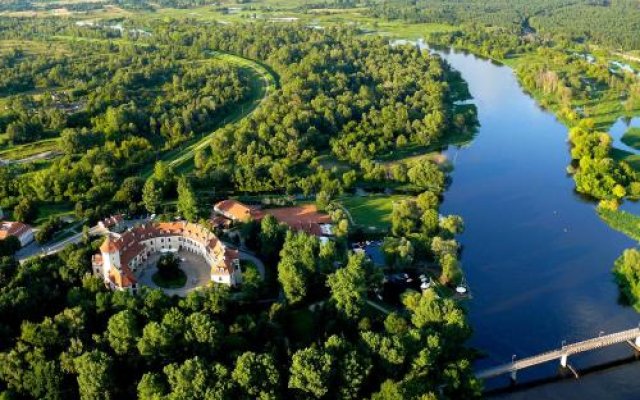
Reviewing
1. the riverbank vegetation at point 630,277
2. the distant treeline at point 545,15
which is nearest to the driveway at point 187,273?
the riverbank vegetation at point 630,277

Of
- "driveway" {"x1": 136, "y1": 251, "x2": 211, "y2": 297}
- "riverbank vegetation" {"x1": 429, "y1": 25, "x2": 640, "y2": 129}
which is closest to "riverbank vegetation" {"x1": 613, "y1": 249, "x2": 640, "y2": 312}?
"driveway" {"x1": 136, "y1": 251, "x2": 211, "y2": 297}

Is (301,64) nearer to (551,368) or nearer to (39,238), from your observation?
(39,238)

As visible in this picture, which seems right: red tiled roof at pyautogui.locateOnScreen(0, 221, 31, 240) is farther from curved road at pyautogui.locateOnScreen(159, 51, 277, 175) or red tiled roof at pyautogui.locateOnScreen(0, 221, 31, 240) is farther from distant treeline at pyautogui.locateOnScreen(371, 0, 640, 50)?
distant treeline at pyautogui.locateOnScreen(371, 0, 640, 50)

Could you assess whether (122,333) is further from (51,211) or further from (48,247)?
(51,211)

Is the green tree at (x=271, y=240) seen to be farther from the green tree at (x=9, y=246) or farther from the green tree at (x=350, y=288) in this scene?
the green tree at (x=9, y=246)

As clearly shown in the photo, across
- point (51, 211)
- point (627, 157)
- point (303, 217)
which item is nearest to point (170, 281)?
point (303, 217)

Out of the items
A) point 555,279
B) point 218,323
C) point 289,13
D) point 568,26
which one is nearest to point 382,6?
point 289,13
